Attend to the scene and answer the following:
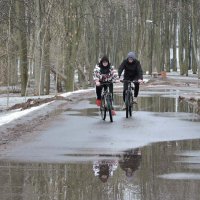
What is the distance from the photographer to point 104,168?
8.81 m

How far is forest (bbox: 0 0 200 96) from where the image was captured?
3291 cm

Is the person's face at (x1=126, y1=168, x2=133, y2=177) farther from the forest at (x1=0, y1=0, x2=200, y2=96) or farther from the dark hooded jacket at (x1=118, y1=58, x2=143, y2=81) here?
the forest at (x1=0, y1=0, x2=200, y2=96)

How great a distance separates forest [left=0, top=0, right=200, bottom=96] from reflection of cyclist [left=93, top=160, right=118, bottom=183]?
1484 centimetres

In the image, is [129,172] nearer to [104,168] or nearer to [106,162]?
[104,168]

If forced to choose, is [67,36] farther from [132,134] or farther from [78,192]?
[78,192]

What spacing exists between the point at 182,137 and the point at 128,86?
203 inches

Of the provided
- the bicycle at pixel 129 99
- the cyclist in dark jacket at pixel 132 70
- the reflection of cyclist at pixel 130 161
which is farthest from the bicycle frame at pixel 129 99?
the reflection of cyclist at pixel 130 161

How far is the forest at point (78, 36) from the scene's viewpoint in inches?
1296

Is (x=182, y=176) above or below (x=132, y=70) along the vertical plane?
below

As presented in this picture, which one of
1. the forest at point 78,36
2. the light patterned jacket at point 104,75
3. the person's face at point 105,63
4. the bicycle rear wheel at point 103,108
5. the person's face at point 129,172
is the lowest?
the person's face at point 129,172

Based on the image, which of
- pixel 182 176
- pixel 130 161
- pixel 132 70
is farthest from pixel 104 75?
pixel 182 176

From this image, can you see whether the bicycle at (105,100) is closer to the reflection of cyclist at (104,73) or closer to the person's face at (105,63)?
the reflection of cyclist at (104,73)

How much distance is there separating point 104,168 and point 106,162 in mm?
518

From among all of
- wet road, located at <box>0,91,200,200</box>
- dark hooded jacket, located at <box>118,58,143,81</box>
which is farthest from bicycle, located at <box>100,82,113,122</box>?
dark hooded jacket, located at <box>118,58,143,81</box>
